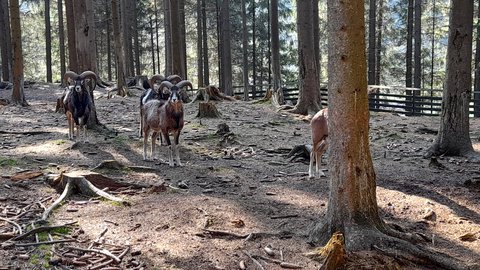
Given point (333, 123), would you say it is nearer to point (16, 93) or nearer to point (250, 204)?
point (250, 204)

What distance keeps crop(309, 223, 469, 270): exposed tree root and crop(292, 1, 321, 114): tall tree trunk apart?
455 inches

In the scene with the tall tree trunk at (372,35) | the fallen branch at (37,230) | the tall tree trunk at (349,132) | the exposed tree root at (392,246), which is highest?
the tall tree trunk at (372,35)

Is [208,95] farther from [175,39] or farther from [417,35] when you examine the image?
[417,35]

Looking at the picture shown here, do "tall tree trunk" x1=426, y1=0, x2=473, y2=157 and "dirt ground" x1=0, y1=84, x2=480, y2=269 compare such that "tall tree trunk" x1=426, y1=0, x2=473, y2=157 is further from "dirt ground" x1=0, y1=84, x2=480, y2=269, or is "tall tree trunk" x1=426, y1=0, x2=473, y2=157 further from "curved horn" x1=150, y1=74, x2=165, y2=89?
"curved horn" x1=150, y1=74, x2=165, y2=89

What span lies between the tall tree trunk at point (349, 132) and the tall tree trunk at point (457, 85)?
5517 mm

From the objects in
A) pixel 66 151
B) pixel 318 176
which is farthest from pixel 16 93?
pixel 318 176

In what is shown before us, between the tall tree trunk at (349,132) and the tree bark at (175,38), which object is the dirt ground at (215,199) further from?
the tree bark at (175,38)

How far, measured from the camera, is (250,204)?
7074 millimetres

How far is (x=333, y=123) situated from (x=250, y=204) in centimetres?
232

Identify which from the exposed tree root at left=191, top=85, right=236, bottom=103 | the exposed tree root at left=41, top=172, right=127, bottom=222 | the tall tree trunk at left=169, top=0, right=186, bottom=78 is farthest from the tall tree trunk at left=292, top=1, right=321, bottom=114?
the exposed tree root at left=41, top=172, right=127, bottom=222

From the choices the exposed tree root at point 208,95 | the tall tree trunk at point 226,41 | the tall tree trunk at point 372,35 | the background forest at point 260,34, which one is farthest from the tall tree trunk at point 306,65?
the background forest at point 260,34

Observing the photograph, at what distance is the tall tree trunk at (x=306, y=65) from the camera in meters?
16.3

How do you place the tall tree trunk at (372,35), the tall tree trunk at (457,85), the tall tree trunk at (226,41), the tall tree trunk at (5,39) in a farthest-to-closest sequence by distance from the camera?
the tall tree trunk at (5,39) → the tall tree trunk at (372,35) → the tall tree trunk at (226,41) → the tall tree trunk at (457,85)

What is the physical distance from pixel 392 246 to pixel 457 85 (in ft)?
19.8
